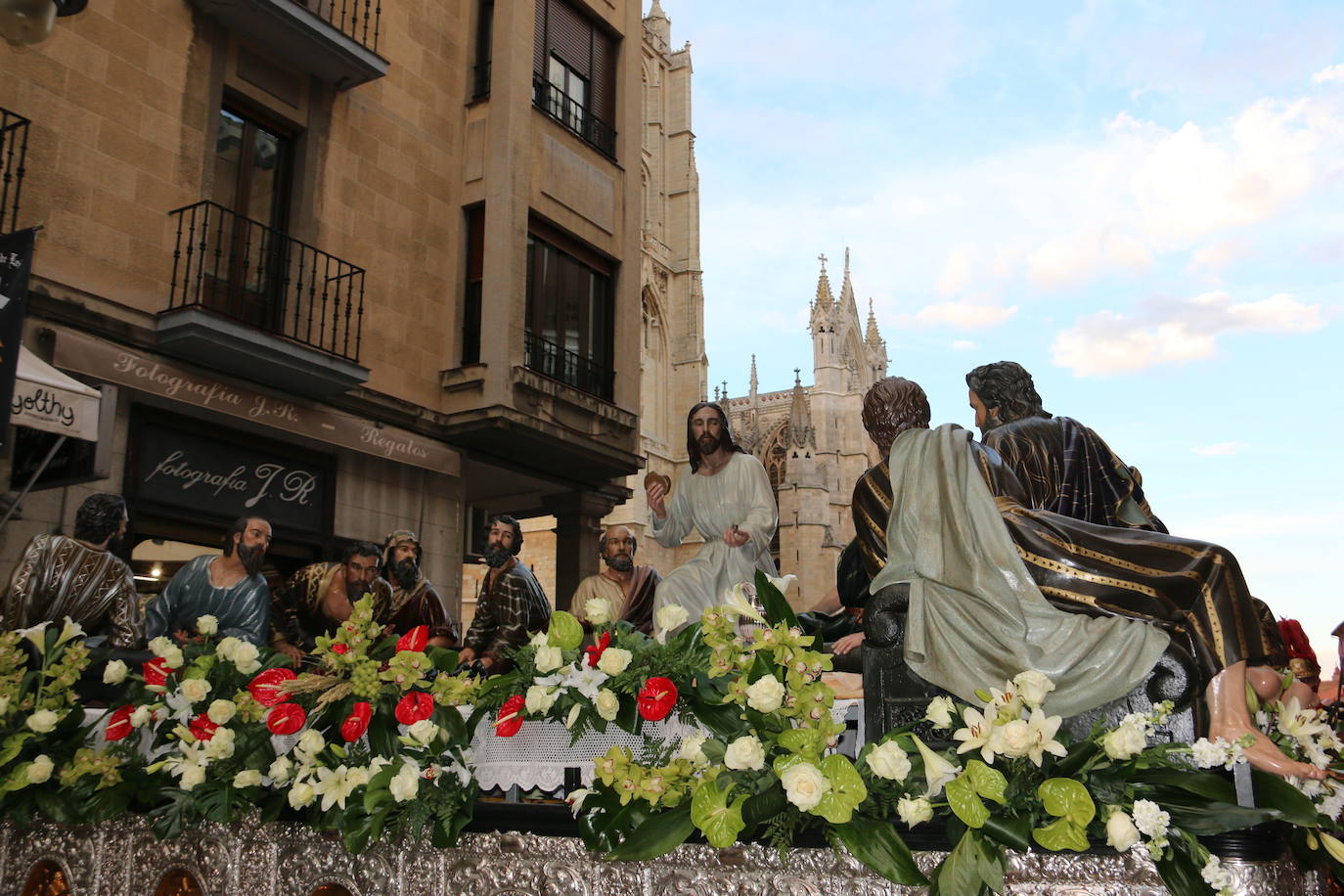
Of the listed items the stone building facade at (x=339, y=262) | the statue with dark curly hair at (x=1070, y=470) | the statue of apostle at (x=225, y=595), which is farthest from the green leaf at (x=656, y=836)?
the stone building facade at (x=339, y=262)

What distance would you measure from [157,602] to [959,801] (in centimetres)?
488

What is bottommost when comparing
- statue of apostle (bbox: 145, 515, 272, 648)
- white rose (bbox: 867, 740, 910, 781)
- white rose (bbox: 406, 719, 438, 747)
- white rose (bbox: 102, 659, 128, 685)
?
white rose (bbox: 867, 740, 910, 781)

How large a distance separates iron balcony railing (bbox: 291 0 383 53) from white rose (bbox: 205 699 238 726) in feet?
32.0

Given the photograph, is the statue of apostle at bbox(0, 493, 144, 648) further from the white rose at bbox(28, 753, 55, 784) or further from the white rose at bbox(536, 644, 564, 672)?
the white rose at bbox(536, 644, 564, 672)

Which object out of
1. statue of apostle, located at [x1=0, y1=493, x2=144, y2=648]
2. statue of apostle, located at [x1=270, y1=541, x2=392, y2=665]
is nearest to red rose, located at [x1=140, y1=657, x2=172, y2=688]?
statue of apostle, located at [x1=0, y1=493, x2=144, y2=648]

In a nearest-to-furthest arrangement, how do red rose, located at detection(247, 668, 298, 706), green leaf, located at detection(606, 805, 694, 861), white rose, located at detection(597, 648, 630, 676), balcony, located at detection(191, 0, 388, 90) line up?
green leaf, located at detection(606, 805, 694, 861)
white rose, located at detection(597, 648, 630, 676)
red rose, located at detection(247, 668, 298, 706)
balcony, located at detection(191, 0, 388, 90)

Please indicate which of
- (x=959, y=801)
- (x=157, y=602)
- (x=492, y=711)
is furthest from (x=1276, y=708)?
(x=157, y=602)

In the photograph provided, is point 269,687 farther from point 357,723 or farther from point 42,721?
point 42,721

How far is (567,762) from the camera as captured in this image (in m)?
3.41

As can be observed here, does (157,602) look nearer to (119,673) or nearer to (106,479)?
(119,673)

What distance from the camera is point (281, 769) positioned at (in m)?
3.63

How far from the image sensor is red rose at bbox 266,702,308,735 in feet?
11.6

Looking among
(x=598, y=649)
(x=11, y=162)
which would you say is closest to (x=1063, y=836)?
(x=598, y=649)

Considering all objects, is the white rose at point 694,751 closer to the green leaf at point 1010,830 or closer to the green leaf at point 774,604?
the green leaf at point 774,604
